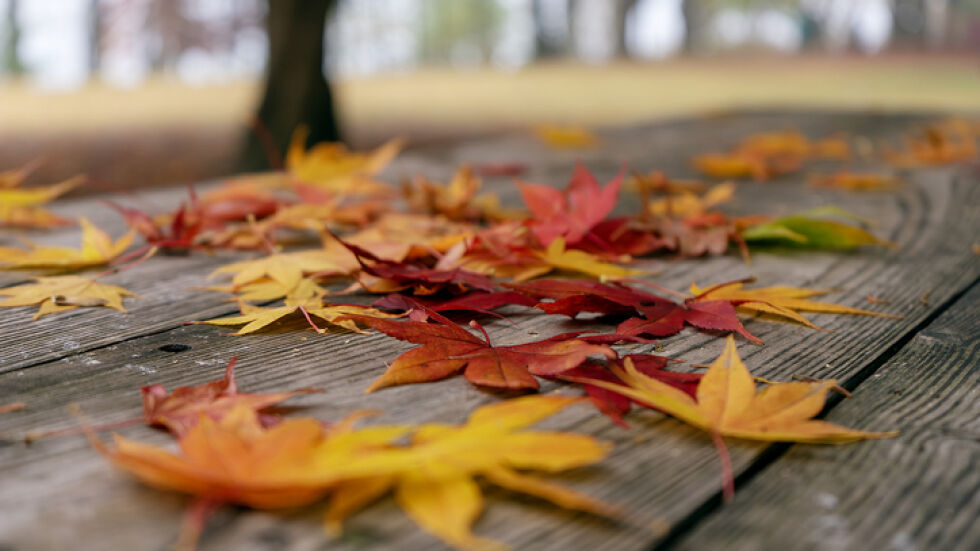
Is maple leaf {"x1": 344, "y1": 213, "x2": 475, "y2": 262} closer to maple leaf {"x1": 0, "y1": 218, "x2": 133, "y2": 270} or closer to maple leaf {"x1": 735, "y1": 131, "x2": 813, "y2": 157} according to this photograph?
maple leaf {"x1": 0, "y1": 218, "x2": 133, "y2": 270}

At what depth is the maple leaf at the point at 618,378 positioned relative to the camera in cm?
55

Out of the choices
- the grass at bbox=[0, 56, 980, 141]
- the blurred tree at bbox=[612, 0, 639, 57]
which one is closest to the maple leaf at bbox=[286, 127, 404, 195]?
the grass at bbox=[0, 56, 980, 141]

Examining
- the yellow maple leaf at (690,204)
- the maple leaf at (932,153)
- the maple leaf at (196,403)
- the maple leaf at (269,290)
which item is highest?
the maple leaf at (196,403)

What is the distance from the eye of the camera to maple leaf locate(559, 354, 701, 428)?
1.81 feet

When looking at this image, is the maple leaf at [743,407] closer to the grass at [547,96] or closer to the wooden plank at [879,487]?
the wooden plank at [879,487]

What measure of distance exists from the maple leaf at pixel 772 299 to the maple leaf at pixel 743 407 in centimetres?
21

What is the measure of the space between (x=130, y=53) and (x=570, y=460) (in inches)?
1070

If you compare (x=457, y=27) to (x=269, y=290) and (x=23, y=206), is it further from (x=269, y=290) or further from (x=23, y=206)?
(x=269, y=290)

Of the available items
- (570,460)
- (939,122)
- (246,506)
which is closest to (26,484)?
(246,506)

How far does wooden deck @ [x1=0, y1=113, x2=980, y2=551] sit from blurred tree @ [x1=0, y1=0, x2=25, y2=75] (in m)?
19.6

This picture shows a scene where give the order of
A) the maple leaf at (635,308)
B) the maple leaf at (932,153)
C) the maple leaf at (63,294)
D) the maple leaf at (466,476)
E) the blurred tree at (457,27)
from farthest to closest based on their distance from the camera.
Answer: the blurred tree at (457,27) → the maple leaf at (932,153) → the maple leaf at (63,294) → the maple leaf at (635,308) → the maple leaf at (466,476)

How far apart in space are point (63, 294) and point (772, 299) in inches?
29.0

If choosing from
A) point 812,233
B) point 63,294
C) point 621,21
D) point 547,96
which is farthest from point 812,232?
point 621,21

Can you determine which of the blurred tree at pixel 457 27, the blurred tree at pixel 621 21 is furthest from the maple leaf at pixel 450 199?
the blurred tree at pixel 457 27
